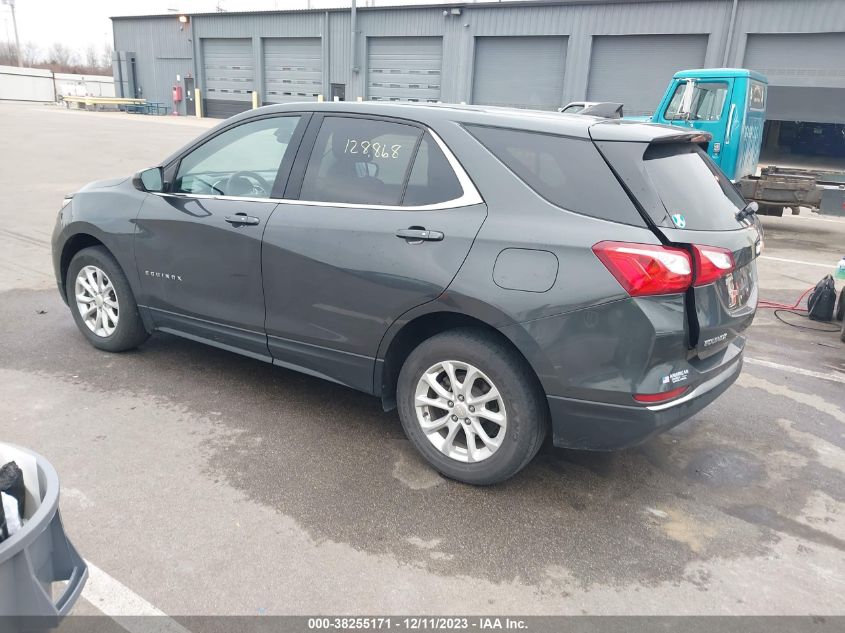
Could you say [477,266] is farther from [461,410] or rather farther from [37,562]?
[37,562]

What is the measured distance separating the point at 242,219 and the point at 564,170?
1.82 meters

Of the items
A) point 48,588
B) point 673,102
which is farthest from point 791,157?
point 48,588

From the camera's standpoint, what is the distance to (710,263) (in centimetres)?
285

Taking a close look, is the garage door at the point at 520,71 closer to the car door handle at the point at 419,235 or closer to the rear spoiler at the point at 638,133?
the rear spoiler at the point at 638,133

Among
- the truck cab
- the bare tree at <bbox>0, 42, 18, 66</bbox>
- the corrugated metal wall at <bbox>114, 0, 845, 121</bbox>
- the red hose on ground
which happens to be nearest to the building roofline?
the corrugated metal wall at <bbox>114, 0, 845, 121</bbox>

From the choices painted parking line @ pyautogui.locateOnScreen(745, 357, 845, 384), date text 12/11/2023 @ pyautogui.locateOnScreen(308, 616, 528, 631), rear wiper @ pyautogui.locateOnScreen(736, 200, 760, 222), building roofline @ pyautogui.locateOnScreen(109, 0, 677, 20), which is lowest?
date text 12/11/2023 @ pyautogui.locateOnScreen(308, 616, 528, 631)

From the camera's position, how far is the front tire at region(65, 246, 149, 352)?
178 inches

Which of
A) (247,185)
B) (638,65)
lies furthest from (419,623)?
(638,65)

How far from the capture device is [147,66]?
43656 mm

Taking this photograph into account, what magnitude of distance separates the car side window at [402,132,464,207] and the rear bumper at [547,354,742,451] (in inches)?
42.3

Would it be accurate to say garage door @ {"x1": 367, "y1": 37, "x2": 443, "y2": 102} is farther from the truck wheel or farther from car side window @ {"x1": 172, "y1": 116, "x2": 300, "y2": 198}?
car side window @ {"x1": 172, "y1": 116, "x2": 300, "y2": 198}

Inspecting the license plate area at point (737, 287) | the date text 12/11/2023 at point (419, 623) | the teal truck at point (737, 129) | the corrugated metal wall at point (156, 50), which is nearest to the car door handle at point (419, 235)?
the license plate area at point (737, 287)

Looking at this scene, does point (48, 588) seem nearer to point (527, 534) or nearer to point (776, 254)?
point (527, 534)

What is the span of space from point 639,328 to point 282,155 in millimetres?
2218
